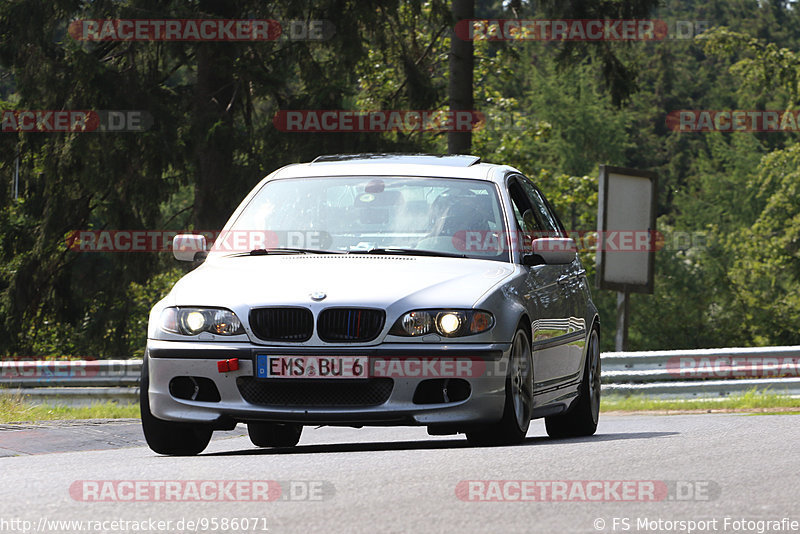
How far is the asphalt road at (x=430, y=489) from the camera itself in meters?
5.68

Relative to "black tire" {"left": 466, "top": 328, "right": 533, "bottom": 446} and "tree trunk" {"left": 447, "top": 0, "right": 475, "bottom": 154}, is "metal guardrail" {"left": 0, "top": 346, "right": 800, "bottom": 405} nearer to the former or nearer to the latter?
"tree trunk" {"left": 447, "top": 0, "right": 475, "bottom": 154}

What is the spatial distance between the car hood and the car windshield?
0.21 meters

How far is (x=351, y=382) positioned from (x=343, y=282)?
568 millimetres

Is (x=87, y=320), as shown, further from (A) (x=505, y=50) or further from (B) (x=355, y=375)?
(B) (x=355, y=375)

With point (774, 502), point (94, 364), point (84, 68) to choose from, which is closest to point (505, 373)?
point (774, 502)

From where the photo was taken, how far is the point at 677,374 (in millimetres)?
17062

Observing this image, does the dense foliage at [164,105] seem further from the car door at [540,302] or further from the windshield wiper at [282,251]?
the windshield wiper at [282,251]

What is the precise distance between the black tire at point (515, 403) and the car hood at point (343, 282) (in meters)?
0.42

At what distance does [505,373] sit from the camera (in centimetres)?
817

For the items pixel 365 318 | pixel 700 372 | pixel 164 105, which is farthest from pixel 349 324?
pixel 164 105

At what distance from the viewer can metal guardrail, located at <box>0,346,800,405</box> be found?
16.9 metres

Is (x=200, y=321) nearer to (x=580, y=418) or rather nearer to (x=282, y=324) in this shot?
(x=282, y=324)

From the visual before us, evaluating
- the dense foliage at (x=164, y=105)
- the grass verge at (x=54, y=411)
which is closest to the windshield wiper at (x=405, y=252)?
the grass verge at (x=54, y=411)

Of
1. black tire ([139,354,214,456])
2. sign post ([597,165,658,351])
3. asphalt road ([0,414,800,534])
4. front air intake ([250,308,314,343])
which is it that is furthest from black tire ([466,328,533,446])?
sign post ([597,165,658,351])
